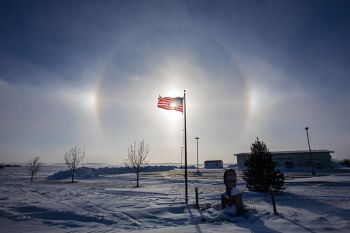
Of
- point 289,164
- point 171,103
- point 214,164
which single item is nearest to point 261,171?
point 171,103

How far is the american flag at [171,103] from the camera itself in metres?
18.2

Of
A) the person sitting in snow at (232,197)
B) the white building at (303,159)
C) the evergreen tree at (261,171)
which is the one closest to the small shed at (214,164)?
the white building at (303,159)

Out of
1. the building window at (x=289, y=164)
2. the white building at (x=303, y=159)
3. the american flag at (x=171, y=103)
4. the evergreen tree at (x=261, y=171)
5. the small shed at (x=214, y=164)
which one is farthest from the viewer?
the small shed at (x=214, y=164)

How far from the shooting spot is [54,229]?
33.6 feet

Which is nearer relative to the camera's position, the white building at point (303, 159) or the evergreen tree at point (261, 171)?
the evergreen tree at point (261, 171)

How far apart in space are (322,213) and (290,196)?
6.39 m

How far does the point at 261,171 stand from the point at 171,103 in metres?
8.75

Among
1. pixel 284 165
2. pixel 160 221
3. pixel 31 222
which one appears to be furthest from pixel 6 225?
pixel 284 165

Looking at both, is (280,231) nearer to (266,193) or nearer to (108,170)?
(266,193)

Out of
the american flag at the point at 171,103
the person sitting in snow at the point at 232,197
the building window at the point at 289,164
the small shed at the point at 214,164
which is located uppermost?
the american flag at the point at 171,103

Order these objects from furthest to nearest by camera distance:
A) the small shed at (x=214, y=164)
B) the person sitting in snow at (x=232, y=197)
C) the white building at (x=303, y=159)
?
the small shed at (x=214, y=164), the white building at (x=303, y=159), the person sitting in snow at (x=232, y=197)

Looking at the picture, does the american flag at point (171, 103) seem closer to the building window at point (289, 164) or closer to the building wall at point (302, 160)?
the building wall at point (302, 160)

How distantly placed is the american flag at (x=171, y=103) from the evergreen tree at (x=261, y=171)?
6.94m

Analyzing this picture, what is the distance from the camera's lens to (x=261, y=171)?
65.8 feet
